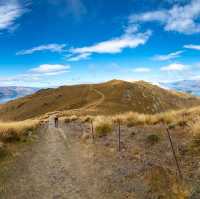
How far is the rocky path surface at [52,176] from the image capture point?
34.7 ft

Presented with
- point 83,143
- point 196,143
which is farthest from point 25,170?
point 196,143

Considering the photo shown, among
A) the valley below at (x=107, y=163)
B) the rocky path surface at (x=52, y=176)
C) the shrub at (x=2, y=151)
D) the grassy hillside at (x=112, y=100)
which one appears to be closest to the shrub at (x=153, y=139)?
the valley below at (x=107, y=163)

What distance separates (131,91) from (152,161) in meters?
101

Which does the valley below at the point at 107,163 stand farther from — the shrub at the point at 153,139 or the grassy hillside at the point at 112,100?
the grassy hillside at the point at 112,100

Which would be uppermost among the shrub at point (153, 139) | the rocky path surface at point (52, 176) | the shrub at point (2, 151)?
the shrub at point (153, 139)

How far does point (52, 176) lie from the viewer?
1257cm

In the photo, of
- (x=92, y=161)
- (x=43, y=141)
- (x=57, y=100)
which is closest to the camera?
(x=92, y=161)

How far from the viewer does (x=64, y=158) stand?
1570 centimetres

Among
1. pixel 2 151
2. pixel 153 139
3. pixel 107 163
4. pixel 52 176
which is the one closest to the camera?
pixel 52 176

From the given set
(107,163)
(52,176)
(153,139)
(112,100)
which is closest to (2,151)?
(52,176)

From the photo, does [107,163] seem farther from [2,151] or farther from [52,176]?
[2,151]

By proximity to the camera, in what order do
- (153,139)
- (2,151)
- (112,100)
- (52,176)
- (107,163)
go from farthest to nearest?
(112,100), (2,151), (153,139), (107,163), (52,176)

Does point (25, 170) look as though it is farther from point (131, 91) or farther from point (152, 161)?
point (131, 91)

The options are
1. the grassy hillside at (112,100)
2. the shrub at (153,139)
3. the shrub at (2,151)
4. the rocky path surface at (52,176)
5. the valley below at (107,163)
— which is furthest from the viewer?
the grassy hillside at (112,100)
